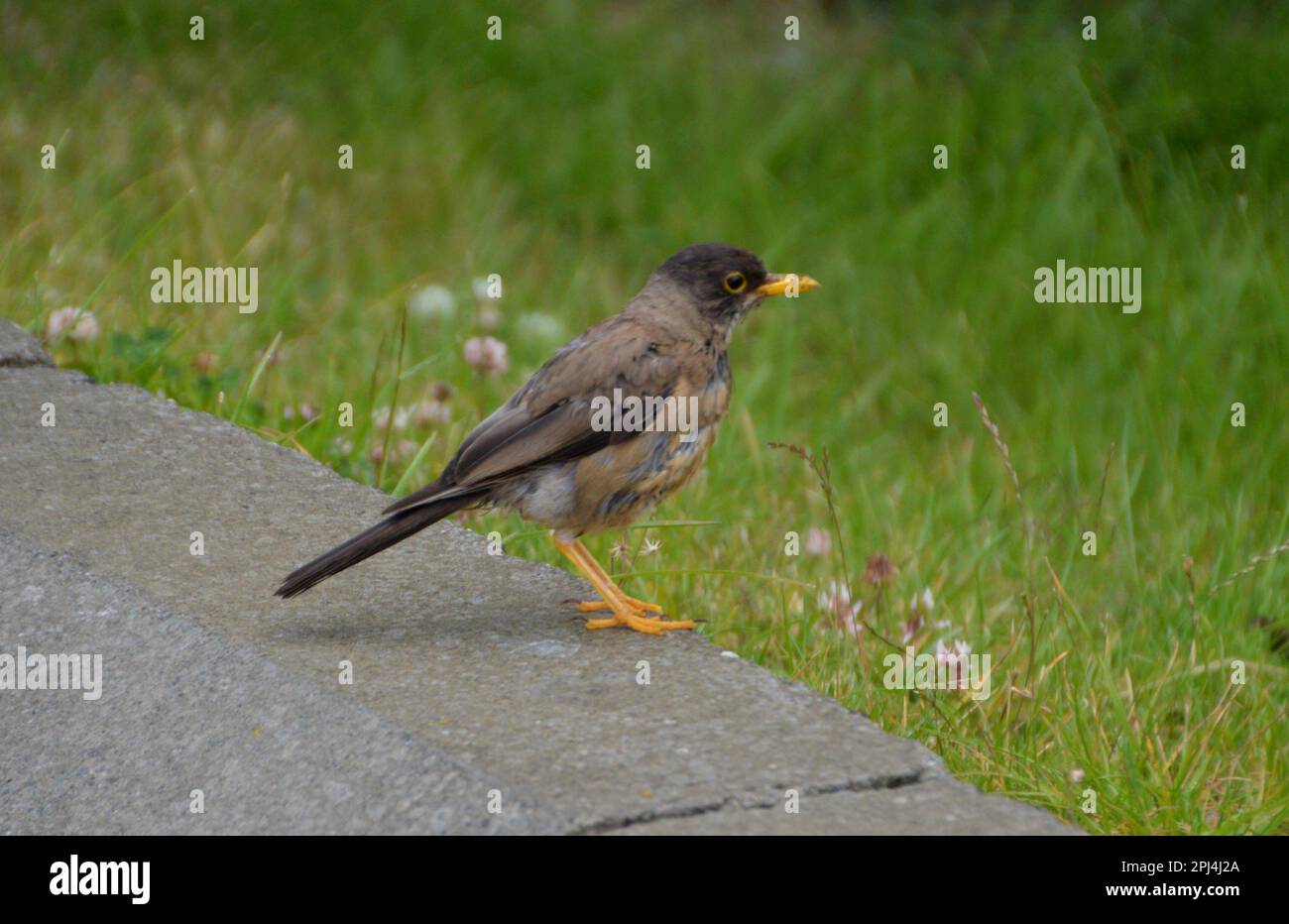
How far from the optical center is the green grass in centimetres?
467

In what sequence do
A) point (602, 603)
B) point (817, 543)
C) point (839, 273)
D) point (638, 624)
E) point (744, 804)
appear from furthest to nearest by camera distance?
point (839, 273) < point (817, 543) < point (602, 603) < point (638, 624) < point (744, 804)

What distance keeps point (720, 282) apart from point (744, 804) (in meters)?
1.77

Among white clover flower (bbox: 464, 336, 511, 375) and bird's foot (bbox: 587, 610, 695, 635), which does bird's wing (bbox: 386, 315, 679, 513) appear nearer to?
bird's foot (bbox: 587, 610, 695, 635)

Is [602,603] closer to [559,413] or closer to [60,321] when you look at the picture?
[559,413]

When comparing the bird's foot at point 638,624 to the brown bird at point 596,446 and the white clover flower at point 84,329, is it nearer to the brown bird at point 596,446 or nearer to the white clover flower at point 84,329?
the brown bird at point 596,446

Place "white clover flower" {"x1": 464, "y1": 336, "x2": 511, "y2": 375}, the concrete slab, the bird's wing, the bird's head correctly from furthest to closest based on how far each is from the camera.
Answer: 1. "white clover flower" {"x1": 464, "y1": 336, "x2": 511, "y2": 375}
2. the bird's head
3. the bird's wing
4. the concrete slab

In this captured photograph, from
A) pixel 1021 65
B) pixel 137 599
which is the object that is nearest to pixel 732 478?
pixel 137 599

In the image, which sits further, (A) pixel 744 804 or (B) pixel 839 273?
(B) pixel 839 273

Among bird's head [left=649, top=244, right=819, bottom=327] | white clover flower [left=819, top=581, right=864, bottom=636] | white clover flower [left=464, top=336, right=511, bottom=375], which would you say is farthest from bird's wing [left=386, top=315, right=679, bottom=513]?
white clover flower [left=464, top=336, right=511, bottom=375]

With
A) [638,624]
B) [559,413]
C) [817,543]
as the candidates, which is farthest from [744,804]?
[817,543]

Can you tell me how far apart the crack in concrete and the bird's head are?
156 centimetres

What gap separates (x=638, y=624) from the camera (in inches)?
159

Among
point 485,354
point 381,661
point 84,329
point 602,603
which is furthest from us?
point 485,354

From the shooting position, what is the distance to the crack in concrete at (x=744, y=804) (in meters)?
3.01
